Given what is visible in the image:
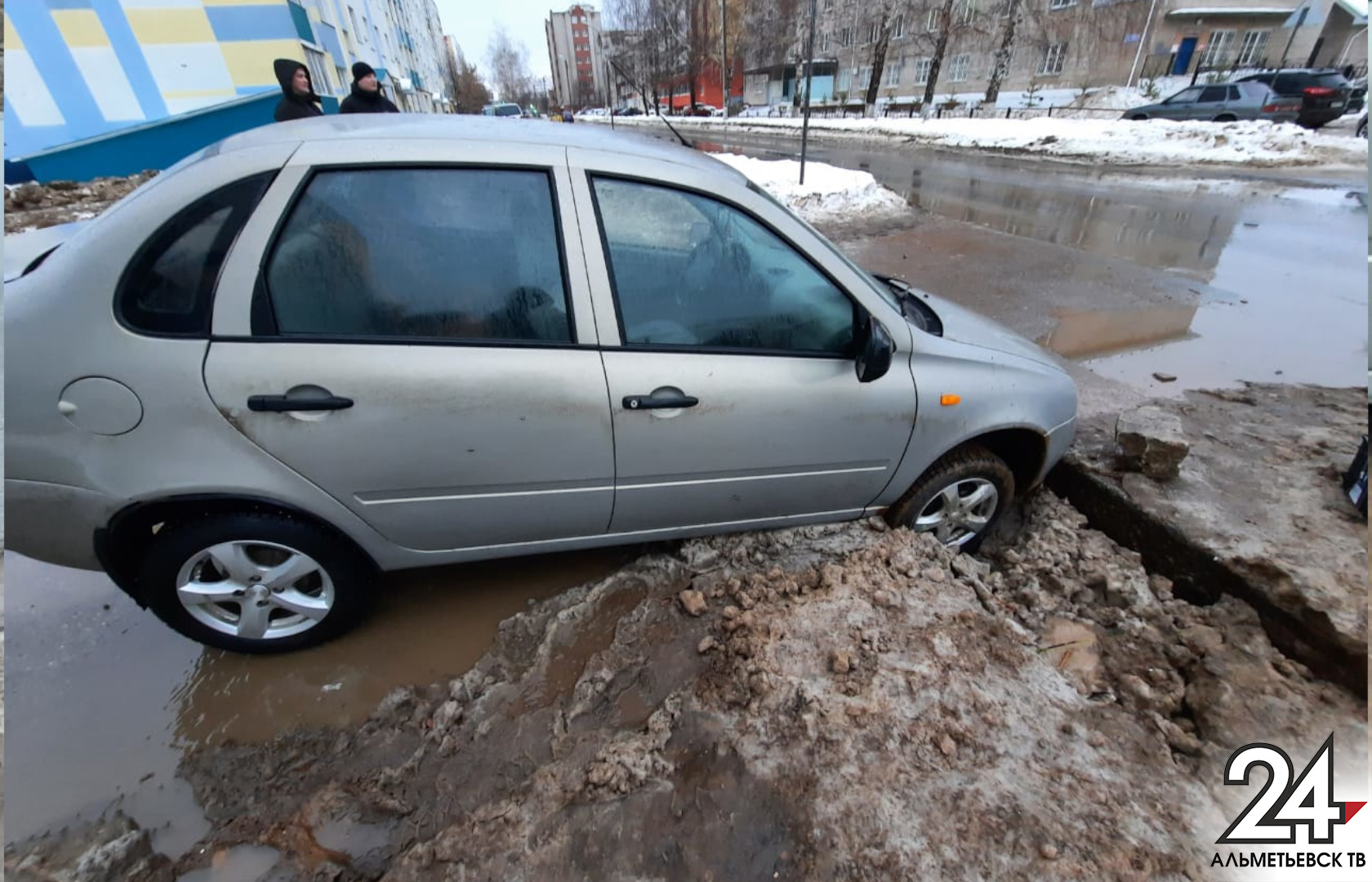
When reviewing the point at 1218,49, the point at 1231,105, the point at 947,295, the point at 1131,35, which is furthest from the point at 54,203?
the point at 1218,49

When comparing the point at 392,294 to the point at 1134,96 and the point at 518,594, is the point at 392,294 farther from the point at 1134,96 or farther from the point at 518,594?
the point at 1134,96

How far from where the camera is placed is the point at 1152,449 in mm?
3029

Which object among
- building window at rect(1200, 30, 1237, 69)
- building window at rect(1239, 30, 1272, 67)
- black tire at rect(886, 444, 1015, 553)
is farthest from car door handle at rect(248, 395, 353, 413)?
building window at rect(1239, 30, 1272, 67)

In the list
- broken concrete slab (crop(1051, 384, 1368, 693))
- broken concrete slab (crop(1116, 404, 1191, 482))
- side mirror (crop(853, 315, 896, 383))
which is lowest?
broken concrete slab (crop(1051, 384, 1368, 693))

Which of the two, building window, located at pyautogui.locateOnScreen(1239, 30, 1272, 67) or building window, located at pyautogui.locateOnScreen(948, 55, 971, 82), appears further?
building window, located at pyautogui.locateOnScreen(948, 55, 971, 82)

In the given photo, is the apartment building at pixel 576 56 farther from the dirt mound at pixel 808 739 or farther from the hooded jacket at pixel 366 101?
the dirt mound at pixel 808 739

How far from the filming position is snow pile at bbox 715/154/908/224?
10086 mm

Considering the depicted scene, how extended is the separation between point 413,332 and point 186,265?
67cm

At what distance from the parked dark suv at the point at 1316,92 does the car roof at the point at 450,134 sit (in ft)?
78.2

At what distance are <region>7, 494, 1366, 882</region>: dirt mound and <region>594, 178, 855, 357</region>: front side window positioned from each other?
104 cm

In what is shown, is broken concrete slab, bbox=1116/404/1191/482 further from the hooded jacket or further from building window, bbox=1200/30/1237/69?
building window, bbox=1200/30/1237/69

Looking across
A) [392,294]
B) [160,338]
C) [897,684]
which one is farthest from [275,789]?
[897,684]

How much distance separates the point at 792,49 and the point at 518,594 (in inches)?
1674

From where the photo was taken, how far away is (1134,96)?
31.2 metres
